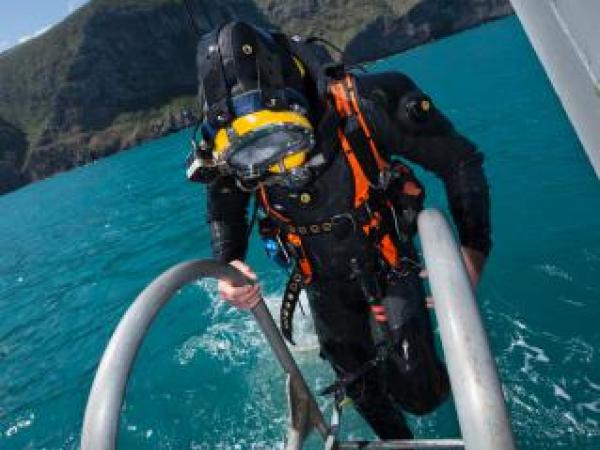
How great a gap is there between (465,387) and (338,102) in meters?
2.06

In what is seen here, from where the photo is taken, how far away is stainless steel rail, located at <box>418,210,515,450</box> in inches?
63.4

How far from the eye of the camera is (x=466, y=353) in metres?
1.76

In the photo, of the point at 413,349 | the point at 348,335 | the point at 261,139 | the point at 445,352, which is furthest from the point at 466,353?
the point at 348,335

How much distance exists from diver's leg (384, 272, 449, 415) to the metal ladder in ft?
4.25

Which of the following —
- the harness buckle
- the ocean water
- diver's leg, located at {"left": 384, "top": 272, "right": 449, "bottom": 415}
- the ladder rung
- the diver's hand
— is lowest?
the ocean water

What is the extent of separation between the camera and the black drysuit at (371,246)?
3312 mm

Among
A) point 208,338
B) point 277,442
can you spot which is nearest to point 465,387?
point 277,442

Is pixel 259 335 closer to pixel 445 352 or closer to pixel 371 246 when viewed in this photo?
pixel 371 246

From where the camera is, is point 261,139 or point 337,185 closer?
point 261,139

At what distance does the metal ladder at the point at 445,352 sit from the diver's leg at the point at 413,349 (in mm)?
1296

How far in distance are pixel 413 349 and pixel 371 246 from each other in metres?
0.64

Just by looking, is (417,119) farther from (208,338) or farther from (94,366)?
(94,366)

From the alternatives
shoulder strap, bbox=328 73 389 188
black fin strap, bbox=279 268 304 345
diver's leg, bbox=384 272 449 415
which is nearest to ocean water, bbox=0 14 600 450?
diver's leg, bbox=384 272 449 415

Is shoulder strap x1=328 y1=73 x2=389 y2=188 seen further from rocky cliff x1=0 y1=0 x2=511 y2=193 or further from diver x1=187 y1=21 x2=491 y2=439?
rocky cliff x1=0 y1=0 x2=511 y2=193
